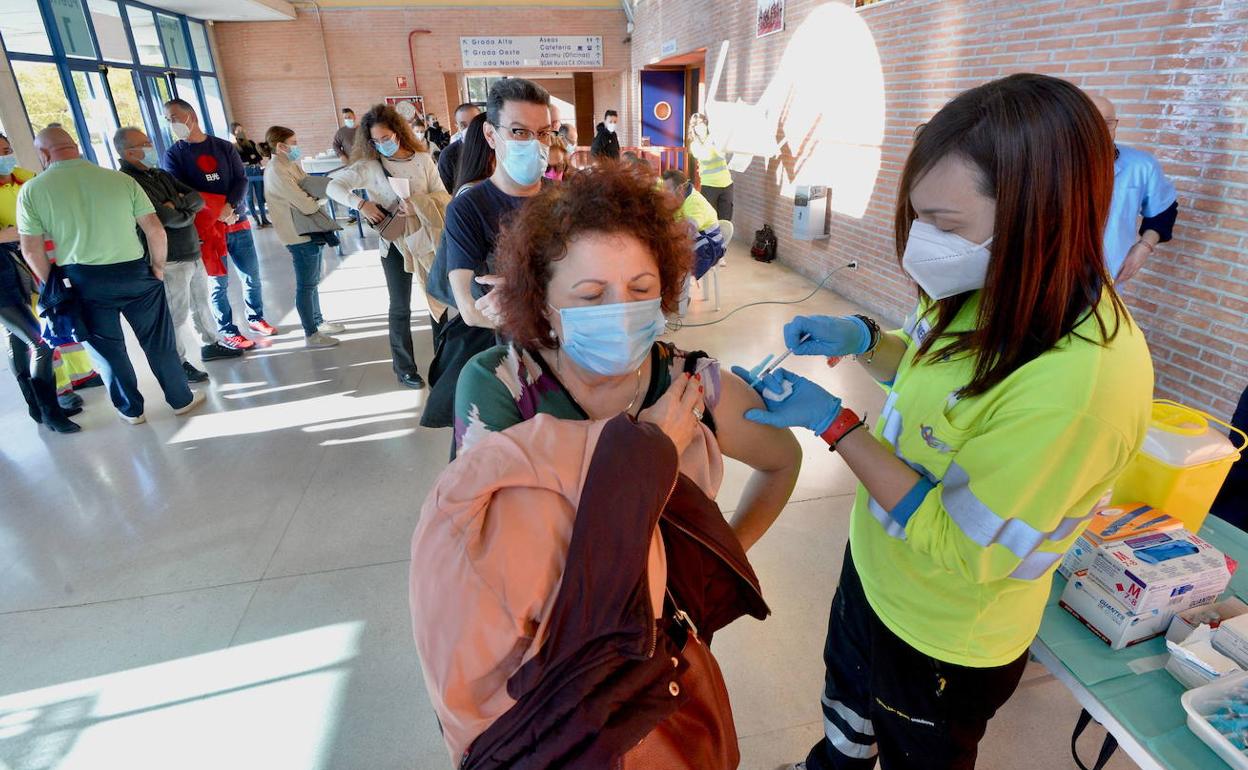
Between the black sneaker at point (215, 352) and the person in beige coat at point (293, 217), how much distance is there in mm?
552

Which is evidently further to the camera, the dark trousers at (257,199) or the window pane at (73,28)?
the dark trousers at (257,199)

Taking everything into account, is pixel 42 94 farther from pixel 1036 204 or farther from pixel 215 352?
pixel 1036 204

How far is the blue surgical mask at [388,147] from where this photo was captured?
12.4 feet

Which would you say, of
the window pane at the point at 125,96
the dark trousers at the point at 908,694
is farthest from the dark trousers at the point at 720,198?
the window pane at the point at 125,96

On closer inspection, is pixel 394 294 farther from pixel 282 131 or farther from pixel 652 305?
pixel 652 305

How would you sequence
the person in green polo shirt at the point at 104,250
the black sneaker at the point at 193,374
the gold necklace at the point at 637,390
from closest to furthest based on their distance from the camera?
the gold necklace at the point at 637,390, the person in green polo shirt at the point at 104,250, the black sneaker at the point at 193,374

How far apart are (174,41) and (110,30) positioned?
7.89 ft

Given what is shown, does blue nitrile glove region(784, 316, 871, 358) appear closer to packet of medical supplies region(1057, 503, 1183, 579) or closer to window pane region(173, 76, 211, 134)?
packet of medical supplies region(1057, 503, 1183, 579)

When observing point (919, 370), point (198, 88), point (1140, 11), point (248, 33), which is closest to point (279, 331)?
point (919, 370)

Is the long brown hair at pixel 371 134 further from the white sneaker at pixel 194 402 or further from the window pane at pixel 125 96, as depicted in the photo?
the window pane at pixel 125 96

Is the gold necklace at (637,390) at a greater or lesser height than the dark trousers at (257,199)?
greater

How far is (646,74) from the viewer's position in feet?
38.4

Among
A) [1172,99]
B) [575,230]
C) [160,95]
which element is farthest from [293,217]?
[160,95]

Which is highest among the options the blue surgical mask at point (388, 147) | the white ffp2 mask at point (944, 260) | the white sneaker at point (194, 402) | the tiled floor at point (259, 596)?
the blue surgical mask at point (388, 147)
